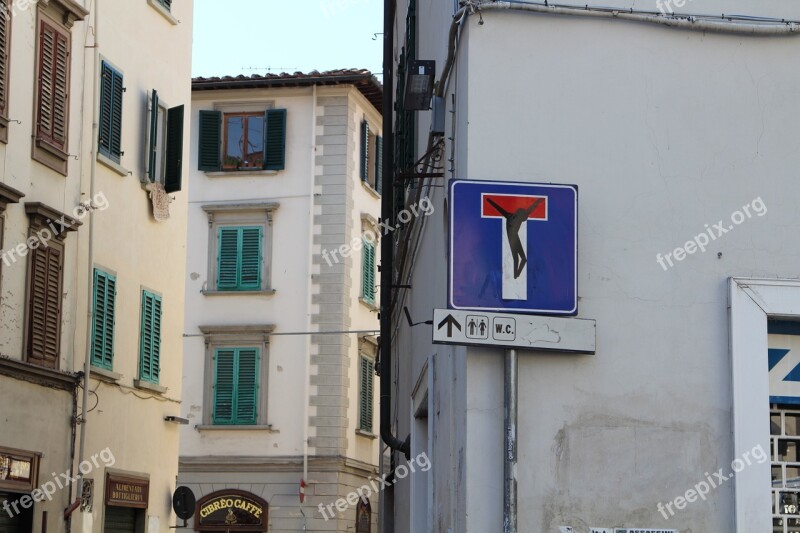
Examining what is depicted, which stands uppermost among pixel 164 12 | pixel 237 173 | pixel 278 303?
pixel 237 173

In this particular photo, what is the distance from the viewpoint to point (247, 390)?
1314 inches

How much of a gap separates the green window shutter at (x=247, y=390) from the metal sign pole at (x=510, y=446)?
26453 mm

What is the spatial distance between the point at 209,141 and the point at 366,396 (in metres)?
7.59

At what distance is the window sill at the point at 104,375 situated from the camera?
20.1 metres

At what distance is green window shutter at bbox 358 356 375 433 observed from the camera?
3469 cm

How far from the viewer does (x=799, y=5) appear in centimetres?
801

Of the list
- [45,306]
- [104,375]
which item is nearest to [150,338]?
[104,375]

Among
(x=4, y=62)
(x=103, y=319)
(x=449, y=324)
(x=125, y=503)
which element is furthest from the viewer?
(x=125, y=503)

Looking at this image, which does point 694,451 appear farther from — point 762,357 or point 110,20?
point 110,20

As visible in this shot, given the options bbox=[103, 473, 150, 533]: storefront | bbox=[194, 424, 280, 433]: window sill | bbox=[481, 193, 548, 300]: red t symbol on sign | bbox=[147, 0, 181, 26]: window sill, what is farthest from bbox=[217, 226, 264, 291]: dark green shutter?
bbox=[481, 193, 548, 300]: red t symbol on sign

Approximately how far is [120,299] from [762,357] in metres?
15.2

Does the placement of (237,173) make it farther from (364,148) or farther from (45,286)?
(45,286)

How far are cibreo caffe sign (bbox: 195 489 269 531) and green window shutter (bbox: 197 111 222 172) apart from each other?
321 inches

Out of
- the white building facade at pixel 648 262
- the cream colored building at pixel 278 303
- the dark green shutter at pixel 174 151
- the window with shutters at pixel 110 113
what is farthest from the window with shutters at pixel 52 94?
the cream colored building at pixel 278 303
